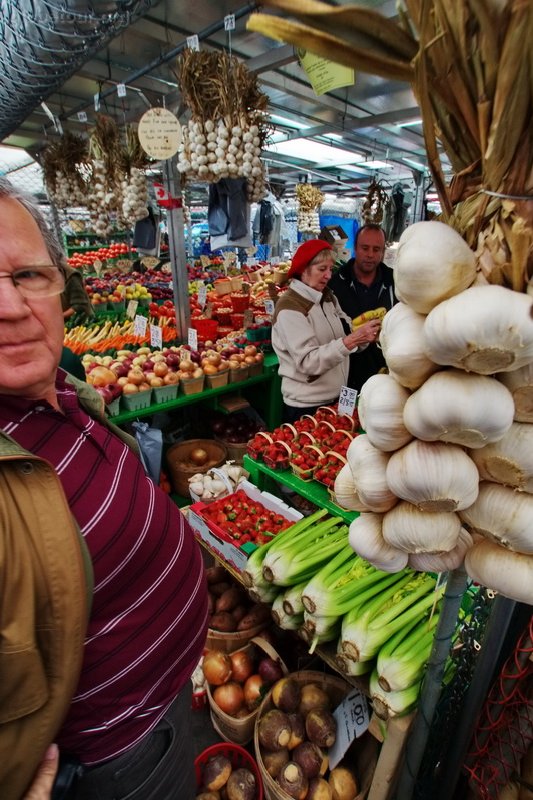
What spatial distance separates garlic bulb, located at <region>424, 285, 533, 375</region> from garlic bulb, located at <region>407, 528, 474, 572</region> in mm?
384

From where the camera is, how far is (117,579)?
1050 millimetres

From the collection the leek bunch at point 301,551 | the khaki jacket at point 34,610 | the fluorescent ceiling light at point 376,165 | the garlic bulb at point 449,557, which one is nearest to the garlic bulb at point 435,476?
the garlic bulb at point 449,557

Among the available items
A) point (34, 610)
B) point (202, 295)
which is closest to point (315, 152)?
point (202, 295)

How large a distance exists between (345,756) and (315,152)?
976 cm

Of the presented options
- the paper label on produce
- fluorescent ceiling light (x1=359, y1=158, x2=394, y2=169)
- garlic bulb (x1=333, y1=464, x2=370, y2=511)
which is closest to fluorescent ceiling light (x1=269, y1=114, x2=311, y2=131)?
fluorescent ceiling light (x1=359, y1=158, x2=394, y2=169)

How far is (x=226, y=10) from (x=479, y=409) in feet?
14.2

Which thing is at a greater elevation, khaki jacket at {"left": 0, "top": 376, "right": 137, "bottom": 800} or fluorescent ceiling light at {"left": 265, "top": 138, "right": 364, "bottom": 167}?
fluorescent ceiling light at {"left": 265, "top": 138, "right": 364, "bottom": 167}

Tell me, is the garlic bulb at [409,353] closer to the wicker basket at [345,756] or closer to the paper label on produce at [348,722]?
the paper label on produce at [348,722]

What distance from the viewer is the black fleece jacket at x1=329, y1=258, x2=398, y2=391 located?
379cm

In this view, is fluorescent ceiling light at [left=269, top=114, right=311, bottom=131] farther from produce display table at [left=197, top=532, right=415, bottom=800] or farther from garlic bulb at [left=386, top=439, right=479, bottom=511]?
produce display table at [left=197, top=532, right=415, bottom=800]

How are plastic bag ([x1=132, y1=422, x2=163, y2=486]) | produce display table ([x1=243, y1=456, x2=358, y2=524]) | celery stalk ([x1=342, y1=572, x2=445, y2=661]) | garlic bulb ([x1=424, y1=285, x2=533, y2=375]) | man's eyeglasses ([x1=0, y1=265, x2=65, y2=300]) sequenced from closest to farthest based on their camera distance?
garlic bulb ([x1=424, y1=285, x2=533, y2=375]), man's eyeglasses ([x1=0, y1=265, x2=65, y2=300]), celery stalk ([x1=342, y1=572, x2=445, y2=661]), produce display table ([x1=243, y1=456, x2=358, y2=524]), plastic bag ([x1=132, y1=422, x2=163, y2=486])

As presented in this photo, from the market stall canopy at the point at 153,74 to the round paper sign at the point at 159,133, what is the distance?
0.50m

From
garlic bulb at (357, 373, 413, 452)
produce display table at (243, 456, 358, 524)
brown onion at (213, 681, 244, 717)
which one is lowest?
brown onion at (213, 681, 244, 717)

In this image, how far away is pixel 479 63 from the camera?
1.78ft
